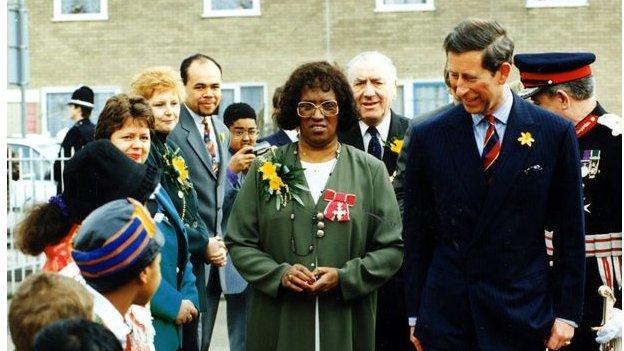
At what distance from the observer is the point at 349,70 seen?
7.73 m

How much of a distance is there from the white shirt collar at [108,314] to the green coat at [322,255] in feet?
6.03

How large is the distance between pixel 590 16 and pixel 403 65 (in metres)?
4.39

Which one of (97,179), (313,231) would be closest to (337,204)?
(313,231)

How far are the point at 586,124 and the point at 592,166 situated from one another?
22 centimetres

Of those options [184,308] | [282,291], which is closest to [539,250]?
[282,291]

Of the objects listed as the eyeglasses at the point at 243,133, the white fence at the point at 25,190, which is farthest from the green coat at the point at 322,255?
the white fence at the point at 25,190

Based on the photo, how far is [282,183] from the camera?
20.9 ft

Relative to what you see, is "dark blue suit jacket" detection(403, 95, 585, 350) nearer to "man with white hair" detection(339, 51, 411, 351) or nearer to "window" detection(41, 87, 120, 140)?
"man with white hair" detection(339, 51, 411, 351)

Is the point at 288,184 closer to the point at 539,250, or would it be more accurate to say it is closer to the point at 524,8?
the point at 539,250

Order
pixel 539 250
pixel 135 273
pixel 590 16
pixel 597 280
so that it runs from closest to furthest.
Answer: pixel 135 273, pixel 539 250, pixel 597 280, pixel 590 16

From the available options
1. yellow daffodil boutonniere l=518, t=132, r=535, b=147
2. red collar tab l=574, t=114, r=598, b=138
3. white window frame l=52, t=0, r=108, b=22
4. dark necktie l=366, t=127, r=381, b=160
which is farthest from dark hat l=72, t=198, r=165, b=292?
white window frame l=52, t=0, r=108, b=22

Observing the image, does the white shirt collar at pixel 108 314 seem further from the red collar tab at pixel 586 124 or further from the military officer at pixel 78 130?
the military officer at pixel 78 130

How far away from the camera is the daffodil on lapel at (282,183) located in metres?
6.36

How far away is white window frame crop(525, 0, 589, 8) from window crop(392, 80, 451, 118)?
273cm
